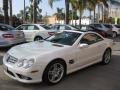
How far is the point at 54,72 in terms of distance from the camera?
6520 mm

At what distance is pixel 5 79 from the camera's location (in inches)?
273

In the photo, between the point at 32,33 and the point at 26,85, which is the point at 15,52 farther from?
the point at 32,33

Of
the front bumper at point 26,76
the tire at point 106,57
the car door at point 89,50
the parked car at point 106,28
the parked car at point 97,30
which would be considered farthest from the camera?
the parked car at point 106,28

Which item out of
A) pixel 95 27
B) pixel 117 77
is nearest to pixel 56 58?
pixel 117 77

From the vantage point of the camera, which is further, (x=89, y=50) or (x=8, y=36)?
(x=8, y=36)

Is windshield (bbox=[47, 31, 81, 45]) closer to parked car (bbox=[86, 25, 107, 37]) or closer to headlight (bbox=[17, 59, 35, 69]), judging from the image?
headlight (bbox=[17, 59, 35, 69])

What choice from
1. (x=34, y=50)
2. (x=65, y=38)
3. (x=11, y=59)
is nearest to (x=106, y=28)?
(x=65, y=38)

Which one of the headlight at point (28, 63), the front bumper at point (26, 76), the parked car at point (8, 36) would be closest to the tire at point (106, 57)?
the front bumper at point (26, 76)

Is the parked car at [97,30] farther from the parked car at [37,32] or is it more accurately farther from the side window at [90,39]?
the side window at [90,39]

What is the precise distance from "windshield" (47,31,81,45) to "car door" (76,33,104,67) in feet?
0.88

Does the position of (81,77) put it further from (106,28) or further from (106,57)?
(106,28)

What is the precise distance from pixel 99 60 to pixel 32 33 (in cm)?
737

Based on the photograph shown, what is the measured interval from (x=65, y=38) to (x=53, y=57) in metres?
1.65

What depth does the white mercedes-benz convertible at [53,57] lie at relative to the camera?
6.05 metres
